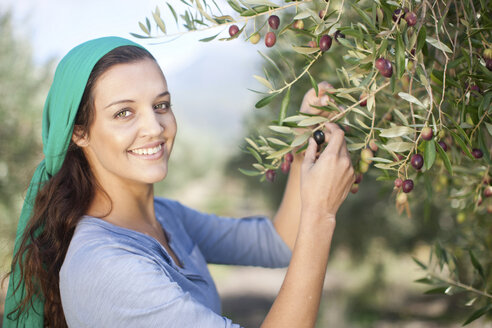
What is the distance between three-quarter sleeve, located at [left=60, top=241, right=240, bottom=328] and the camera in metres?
1.27

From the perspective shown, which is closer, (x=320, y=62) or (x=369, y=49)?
(x=369, y=49)

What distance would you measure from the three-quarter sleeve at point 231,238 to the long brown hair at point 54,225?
0.64 metres

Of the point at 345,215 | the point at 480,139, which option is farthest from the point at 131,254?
the point at 345,215

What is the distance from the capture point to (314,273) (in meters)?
1.30

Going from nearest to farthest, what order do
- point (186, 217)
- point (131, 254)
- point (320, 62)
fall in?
point (131, 254), point (186, 217), point (320, 62)

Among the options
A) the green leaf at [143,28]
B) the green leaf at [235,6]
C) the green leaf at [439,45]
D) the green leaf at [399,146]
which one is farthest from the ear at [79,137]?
the green leaf at [439,45]

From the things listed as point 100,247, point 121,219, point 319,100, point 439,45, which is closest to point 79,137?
point 121,219

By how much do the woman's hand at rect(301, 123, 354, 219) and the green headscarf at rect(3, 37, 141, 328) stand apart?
2.79ft

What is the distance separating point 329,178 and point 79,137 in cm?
97

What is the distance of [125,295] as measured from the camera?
1300 mm

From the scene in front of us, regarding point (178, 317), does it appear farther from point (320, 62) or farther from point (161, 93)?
point (320, 62)

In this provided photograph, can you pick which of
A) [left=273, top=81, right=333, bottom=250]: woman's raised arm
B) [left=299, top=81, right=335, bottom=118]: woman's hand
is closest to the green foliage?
[left=299, top=81, right=335, bottom=118]: woman's hand

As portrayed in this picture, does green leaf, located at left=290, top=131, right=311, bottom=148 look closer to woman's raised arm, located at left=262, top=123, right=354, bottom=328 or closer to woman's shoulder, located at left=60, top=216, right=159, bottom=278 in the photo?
woman's raised arm, located at left=262, top=123, right=354, bottom=328

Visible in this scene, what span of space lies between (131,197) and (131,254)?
527 mm
